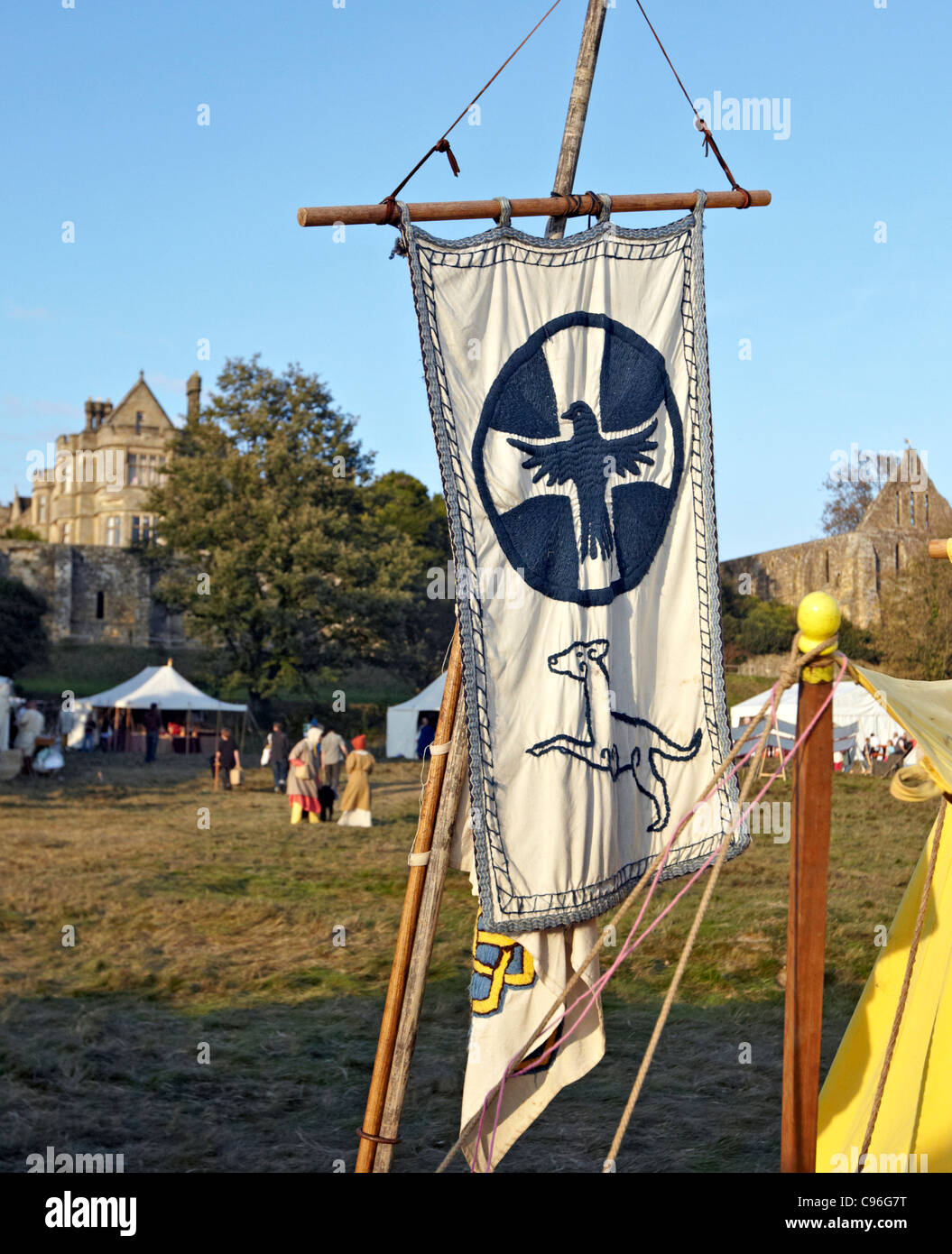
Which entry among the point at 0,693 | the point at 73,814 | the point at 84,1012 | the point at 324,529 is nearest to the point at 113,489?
the point at 324,529

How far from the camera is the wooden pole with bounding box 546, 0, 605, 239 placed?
3.62 metres

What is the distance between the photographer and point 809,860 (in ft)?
8.25

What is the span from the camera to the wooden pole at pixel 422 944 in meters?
3.36

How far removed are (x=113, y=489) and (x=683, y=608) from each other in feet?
224

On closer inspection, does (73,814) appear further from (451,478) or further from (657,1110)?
(451,478)

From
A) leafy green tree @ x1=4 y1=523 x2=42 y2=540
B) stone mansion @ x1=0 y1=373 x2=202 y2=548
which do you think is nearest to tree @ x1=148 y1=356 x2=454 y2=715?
stone mansion @ x1=0 y1=373 x2=202 y2=548

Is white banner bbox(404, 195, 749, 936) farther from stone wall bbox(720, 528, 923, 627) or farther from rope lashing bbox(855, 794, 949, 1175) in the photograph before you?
stone wall bbox(720, 528, 923, 627)

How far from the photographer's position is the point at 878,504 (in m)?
48.4

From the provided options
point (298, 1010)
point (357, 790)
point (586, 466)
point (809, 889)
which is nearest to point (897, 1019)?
point (809, 889)

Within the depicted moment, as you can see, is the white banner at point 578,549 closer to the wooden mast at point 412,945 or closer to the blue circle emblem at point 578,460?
the blue circle emblem at point 578,460

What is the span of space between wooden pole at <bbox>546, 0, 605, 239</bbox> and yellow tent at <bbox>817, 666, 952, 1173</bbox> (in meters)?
1.87

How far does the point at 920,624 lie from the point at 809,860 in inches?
1528

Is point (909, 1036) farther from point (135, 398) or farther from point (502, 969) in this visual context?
point (135, 398)

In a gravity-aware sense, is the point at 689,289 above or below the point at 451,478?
above
